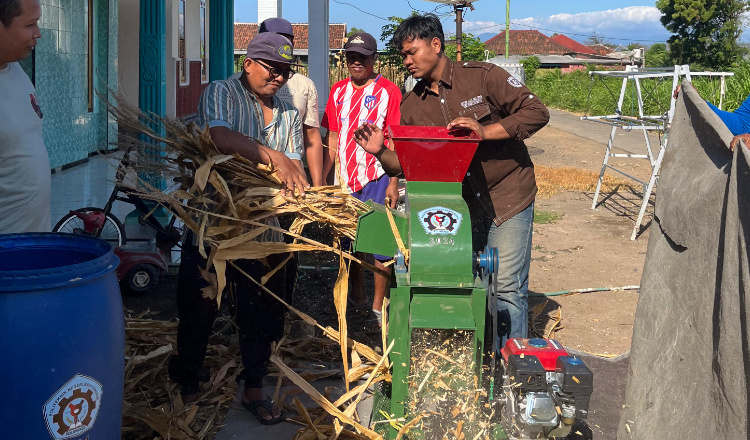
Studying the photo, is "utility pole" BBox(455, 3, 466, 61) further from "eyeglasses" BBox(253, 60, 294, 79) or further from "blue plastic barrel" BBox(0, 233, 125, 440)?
"blue plastic barrel" BBox(0, 233, 125, 440)

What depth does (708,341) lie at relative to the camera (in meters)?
2.68

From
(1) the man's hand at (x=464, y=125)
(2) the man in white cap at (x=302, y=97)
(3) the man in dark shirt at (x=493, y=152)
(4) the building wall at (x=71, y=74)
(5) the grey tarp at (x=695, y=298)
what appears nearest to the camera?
(5) the grey tarp at (x=695, y=298)

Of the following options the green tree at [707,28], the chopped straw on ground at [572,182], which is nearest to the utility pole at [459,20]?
the chopped straw on ground at [572,182]

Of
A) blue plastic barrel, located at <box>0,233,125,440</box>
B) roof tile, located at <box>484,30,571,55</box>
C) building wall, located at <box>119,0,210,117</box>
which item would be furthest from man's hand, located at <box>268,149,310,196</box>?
roof tile, located at <box>484,30,571,55</box>

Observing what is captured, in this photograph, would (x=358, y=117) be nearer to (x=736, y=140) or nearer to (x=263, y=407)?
(x=263, y=407)

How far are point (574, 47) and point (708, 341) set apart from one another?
109 meters

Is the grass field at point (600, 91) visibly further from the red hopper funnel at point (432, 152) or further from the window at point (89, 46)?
the red hopper funnel at point (432, 152)

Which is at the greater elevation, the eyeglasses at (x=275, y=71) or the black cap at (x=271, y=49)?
the black cap at (x=271, y=49)

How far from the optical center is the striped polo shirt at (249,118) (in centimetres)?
372

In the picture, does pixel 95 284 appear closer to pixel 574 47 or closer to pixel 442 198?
pixel 442 198

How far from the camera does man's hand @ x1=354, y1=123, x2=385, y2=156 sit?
12.6 feet

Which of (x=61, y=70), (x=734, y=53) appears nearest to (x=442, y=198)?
(x=61, y=70)

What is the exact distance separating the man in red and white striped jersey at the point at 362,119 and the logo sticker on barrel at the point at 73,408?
3000 mm

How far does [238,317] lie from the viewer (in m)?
3.93
